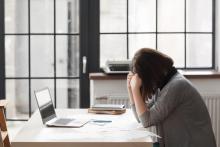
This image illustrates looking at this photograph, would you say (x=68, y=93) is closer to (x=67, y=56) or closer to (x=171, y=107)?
(x=67, y=56)

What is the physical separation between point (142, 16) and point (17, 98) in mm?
1525

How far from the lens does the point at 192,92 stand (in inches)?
119

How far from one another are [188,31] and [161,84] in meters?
1.86

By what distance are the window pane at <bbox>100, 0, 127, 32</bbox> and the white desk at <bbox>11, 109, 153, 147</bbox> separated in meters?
1.70

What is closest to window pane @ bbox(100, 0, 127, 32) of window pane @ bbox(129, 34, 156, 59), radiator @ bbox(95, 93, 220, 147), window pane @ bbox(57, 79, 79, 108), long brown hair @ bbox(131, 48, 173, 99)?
window pane @ bbox(129, 34, 156, 59)

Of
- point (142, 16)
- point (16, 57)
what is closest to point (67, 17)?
point (16, 57)

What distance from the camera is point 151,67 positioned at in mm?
3020

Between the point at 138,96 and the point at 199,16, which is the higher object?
the point at 199,16

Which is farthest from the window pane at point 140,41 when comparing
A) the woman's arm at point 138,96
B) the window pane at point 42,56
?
the woman's arm at point 138,96

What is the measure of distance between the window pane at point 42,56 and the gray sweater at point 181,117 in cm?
196

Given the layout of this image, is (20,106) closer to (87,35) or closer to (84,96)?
(84,96)

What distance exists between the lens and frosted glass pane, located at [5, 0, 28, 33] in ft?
15.5

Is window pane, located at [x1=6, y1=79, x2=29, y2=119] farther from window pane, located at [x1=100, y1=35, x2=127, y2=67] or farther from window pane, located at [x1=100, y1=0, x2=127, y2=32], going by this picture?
window pane, located at [x1=100, y1=0, x2=127, y2=32]

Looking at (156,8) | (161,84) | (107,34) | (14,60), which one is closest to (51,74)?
(14,60)
